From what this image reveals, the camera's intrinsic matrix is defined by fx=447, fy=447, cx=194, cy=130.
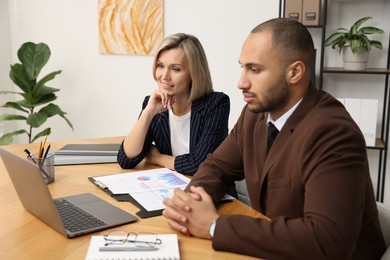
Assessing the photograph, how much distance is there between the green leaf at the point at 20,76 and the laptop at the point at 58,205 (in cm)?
259

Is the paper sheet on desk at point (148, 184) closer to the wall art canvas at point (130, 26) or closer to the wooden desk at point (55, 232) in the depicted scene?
the wooden desk at point (55, 232)

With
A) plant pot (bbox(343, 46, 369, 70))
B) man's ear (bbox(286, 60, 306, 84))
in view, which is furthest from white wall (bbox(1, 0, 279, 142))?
man's ear (bbox(286, 60, 306, 84))

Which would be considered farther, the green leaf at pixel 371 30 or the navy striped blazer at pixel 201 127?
the green leaf at pixel 371 30

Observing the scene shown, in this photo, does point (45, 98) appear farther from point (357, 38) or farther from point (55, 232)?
point (55, 232)

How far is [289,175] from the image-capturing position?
4.48ft

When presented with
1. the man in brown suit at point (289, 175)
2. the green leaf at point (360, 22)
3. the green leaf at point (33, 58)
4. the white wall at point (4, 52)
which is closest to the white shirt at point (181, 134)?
the man in brown suit at point (289, 175)

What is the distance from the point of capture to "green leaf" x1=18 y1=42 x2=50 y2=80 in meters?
3.83

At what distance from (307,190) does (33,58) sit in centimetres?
322

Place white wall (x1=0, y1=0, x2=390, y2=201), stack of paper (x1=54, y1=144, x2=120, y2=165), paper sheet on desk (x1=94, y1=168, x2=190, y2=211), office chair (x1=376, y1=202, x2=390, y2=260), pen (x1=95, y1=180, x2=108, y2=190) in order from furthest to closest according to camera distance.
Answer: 1. white wall (x1=0, y1=0, x2=390, y2=201)
2. stack of paper (x1=54, y1=144, x2=120, y2=165)
3. pen (x1=95, y1=180, x2=108, y2=190)
4. paper sheet on desk (x1=94, y1=168, x2=190, y2=211)
5. office chair (x1=376, y1=202, x2=390, y2=260)

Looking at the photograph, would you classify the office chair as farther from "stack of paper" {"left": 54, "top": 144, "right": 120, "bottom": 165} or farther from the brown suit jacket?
"stack of paper" {"left": 54, "top": 144, "right": 120, "bottom": 165}

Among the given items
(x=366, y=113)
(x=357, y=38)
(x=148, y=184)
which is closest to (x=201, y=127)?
(x=148, y=184)

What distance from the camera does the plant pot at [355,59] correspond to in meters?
3.09

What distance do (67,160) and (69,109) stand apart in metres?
2.53

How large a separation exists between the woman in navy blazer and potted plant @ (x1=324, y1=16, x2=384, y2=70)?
135 cm
